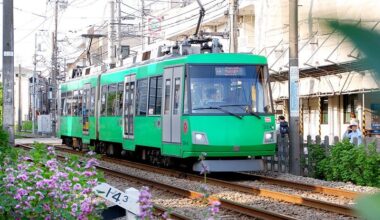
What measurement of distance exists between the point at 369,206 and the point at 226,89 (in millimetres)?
14416

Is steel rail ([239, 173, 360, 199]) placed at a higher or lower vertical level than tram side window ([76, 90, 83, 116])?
lower

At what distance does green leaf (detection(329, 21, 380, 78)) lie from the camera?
902 mm

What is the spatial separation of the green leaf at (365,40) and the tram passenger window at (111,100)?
2013 centimetres

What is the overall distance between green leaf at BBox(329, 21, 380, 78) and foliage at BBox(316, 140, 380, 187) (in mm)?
12747

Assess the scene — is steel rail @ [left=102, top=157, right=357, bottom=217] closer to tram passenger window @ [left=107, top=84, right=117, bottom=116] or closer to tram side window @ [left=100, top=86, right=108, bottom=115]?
tram passenger window @ [left=107, top=84, right=117, bottom=116]

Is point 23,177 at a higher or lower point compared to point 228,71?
lower

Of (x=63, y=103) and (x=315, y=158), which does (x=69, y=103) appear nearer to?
(x=63, y=103)

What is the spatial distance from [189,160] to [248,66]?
300 cm

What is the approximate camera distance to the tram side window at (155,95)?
16984 mm

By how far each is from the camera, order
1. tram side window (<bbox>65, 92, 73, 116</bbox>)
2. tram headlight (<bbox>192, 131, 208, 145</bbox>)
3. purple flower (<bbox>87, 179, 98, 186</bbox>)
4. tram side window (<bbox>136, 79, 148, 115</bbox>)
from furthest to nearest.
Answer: tram side window (<bbox>65, 92, 73, 116</bbox>)
tram side window (<bbox>136, 79, 148, 115</bbox>)
tram headlight (<bbox>192, 131, 208, 145</bbox>)
purple flower (<bbox>87, 179, 98, 186</bbox>)

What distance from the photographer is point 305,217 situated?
9.94 meters

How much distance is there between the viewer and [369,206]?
0.94m

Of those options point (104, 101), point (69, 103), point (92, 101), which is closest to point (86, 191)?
point (104, 101)

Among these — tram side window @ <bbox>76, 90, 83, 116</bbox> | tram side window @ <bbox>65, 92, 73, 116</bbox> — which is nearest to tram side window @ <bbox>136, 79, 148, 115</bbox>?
tram side window @ <bbox>76, 90, 83, 116</bbox>
